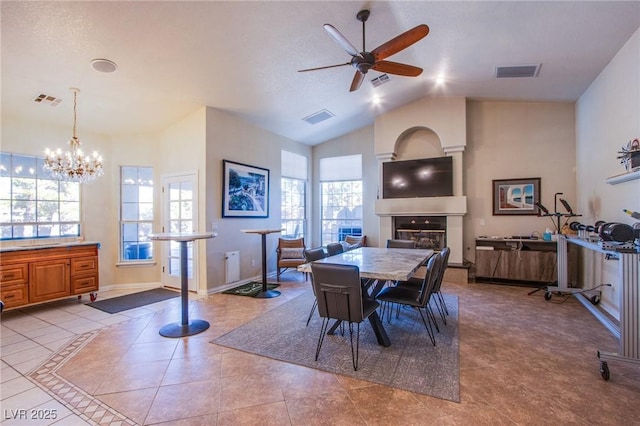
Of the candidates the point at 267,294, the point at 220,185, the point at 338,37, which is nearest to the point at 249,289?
the point at 267,294

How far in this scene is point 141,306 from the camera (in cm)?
416

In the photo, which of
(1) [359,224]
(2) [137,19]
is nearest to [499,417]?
(2) [137,19]

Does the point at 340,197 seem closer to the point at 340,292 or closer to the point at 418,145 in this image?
the point at 418,145

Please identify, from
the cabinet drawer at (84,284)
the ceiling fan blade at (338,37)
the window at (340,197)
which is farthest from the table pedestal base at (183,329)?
the window at (340,197)

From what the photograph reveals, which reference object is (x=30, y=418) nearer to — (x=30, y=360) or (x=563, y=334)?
(x=30, y=360)

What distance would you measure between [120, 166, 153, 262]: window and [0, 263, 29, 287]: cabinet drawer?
1.38 metres

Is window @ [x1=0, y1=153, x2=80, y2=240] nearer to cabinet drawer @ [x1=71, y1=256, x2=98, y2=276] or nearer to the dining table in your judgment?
cabinet drawer @ [x1=71, y1=256, x2=98, y2=276]

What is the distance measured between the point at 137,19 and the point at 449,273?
5738mm

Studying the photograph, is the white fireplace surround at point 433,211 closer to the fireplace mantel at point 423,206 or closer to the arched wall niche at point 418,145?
the fireplace mantel at point 423,206

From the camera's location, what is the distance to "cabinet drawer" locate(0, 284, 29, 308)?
3.63 meters

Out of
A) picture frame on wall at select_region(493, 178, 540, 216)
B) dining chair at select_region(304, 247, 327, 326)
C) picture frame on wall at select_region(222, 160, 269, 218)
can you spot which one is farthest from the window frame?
picture frame on wall at select_region(493, 178, 540, 216)

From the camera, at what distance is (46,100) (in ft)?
12.6

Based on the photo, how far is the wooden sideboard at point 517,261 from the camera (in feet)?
16.2

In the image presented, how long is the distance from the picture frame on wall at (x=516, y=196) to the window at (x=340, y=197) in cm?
275
